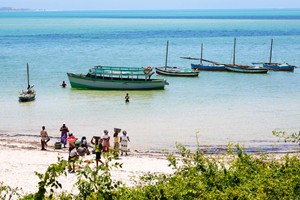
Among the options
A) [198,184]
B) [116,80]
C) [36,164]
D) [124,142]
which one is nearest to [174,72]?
[116,80]

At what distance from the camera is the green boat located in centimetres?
4606

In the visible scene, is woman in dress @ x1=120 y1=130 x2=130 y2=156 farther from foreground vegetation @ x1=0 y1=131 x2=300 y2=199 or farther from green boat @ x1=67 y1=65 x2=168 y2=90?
green boat @ x1=67 y1=65 x2=168 y2=90

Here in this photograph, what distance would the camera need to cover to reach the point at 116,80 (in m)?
45.9

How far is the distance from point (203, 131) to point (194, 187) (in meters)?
18.0

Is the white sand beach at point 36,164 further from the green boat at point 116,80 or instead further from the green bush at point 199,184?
the green boat at point 116,80

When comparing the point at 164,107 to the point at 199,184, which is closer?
the point at 199,184

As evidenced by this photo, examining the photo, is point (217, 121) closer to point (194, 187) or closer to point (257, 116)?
point (257, 116)

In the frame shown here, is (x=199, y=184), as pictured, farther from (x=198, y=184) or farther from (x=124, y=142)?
(x=124, y=142)

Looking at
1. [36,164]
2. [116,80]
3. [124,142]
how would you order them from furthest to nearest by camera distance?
[116,80] < [124,142] < [36,164]

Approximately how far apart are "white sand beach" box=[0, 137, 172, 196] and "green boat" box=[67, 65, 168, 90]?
19.0 m

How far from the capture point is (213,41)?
105500mm

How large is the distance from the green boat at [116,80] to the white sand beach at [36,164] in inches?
749

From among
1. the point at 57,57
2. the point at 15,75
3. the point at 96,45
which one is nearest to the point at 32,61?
the point at 57,57

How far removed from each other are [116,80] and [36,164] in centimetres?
2471
